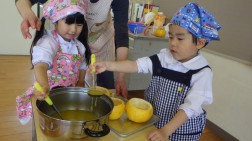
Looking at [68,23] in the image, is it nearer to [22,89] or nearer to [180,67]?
[180,67]

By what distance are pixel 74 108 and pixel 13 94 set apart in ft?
5.92

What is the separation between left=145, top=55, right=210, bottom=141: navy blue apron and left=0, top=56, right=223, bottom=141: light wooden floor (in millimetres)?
1139

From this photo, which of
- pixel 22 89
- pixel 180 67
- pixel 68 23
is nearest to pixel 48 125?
pixel 68 23

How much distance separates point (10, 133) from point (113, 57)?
1.02m

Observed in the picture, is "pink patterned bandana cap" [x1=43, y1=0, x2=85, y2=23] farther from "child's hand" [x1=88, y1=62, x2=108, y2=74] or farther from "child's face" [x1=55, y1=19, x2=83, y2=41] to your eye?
"child's hand" [x1=88, y1=62, x2=108, y2=74]

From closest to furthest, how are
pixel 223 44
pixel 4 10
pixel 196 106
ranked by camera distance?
1. pixel 196 106
2. pixel 223 44
3. pixel 4 10

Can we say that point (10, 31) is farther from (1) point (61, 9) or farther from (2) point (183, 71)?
(2) point (183, 71)

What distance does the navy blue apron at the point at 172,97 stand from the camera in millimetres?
938

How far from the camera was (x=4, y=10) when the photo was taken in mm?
3107

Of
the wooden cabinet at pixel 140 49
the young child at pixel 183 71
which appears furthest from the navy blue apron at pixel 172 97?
the wooden cabinet at pixel 140 49

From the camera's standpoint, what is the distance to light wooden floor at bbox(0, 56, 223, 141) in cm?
173

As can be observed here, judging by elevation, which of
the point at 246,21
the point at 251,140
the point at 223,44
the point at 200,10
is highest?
the point at 200,10

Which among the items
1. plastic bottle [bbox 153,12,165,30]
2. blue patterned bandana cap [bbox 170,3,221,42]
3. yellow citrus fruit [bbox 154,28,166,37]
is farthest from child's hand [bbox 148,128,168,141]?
plastic bottle [bbox 153,12,165,30]

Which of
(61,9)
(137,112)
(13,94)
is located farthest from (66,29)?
(13,94)
